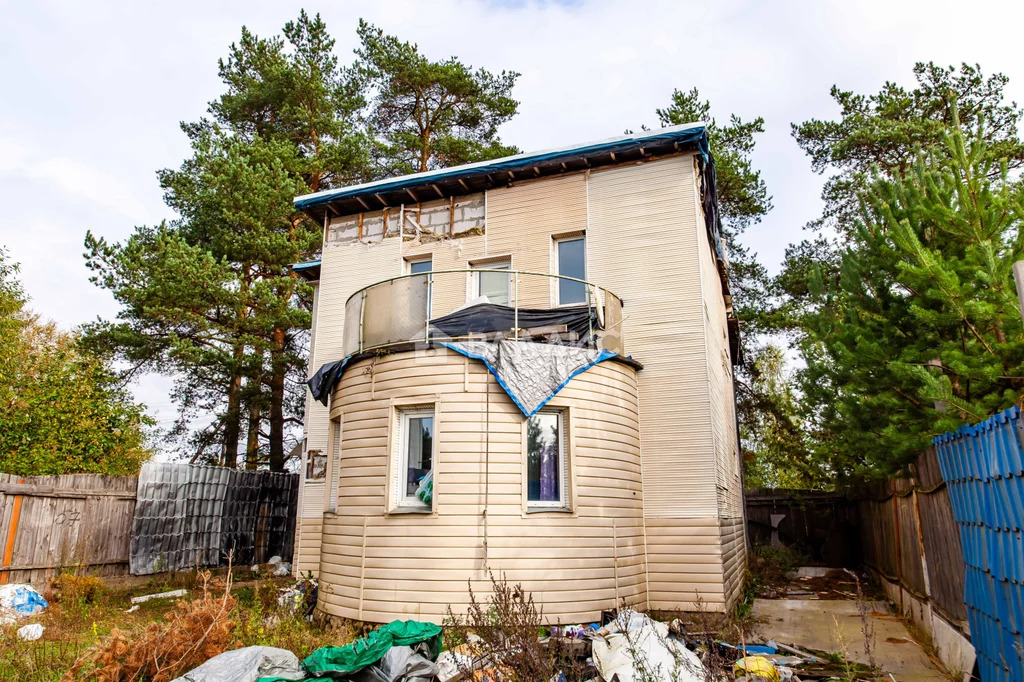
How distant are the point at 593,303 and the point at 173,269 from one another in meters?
13.0

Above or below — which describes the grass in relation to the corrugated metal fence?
below

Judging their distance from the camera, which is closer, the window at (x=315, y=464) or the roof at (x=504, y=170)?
the roof at (x=504, y=170)

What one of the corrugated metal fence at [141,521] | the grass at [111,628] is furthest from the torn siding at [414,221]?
the grass at [111,628]

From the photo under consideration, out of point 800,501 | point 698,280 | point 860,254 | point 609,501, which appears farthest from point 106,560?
point 800,501

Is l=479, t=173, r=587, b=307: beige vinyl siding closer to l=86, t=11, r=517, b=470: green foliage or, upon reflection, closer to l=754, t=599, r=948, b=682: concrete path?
l=754, t=599, r=948, b=682: concrete path

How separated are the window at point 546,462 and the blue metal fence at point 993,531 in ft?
15.0

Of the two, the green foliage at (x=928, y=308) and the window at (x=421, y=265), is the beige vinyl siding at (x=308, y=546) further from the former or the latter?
the green foliage at (x=928, y=308)

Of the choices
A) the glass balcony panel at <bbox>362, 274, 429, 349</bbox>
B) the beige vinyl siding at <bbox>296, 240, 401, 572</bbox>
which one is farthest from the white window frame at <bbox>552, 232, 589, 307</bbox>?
the beige vinyl siding at <bbox>296, 240, 401, 572</bbox>

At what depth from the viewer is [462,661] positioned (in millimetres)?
6441

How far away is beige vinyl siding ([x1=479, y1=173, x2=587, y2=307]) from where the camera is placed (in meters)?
11.7

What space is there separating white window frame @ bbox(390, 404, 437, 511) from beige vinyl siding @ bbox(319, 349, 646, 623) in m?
0.12

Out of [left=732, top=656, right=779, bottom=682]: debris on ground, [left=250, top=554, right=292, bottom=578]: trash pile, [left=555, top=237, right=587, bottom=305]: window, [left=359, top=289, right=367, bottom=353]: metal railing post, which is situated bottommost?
[left=250, top=554, right=292, bottom=578]: trash pile

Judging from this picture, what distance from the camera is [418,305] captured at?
31.2 ft

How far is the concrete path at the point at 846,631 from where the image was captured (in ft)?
22.8
